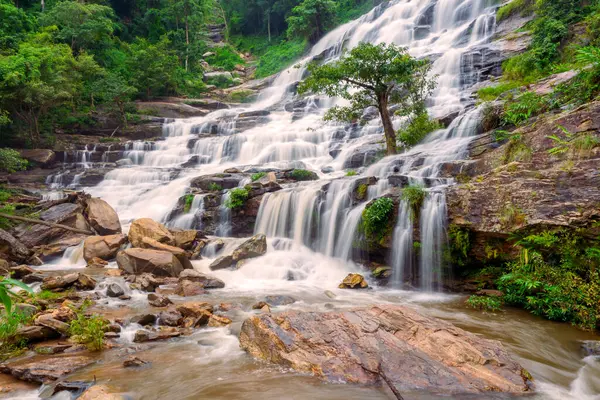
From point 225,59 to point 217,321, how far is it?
4798cm

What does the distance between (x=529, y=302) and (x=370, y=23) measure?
3366cm

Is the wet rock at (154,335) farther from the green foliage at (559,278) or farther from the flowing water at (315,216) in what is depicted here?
the green foliage at (559,278)

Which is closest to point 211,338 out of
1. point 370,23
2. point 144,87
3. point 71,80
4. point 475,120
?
point 475,120

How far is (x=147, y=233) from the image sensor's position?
1238 cm

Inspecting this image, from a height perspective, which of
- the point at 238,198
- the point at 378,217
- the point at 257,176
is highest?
the point at 257,176

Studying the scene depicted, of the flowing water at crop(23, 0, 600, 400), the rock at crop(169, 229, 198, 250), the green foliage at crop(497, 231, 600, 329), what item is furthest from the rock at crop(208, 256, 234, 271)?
the green foliage at crop(497, 231, 600, 329)

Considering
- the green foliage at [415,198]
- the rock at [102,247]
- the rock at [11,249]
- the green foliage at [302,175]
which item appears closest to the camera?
the green foliage at [415,198]

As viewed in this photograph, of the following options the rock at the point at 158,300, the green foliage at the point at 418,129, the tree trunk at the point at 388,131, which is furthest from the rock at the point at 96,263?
the green foliage at the point at 418,129

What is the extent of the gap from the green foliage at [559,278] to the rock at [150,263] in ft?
27.9

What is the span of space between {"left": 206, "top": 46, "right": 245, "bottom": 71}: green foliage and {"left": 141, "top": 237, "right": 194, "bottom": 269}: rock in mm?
39451

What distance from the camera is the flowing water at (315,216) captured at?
4.58 m

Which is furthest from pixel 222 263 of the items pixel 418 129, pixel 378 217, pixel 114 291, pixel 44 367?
pixel 418 129

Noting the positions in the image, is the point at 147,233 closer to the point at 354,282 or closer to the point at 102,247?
the point at 102,247

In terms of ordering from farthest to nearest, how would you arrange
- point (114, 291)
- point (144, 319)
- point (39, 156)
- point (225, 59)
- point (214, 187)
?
point (225, 59) → point (39, 156) → point (214, 187) → point (114, 291) → point (144, 319)
